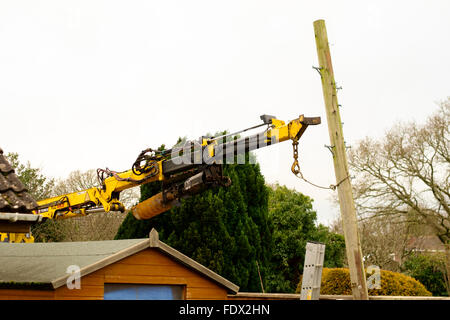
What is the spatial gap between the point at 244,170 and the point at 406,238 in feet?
43.7

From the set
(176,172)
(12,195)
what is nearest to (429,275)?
(176,172)

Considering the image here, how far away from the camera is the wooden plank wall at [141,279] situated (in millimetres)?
→ 9461

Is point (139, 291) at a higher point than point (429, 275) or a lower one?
lower

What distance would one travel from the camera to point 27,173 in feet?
88.3

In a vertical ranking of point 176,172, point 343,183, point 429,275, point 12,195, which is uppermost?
point 176,172

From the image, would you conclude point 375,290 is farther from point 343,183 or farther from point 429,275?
point 429,275

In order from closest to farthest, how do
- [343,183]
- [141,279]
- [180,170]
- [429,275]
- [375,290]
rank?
[141,279], [343,183], [180,170], [375,290], [429,275]

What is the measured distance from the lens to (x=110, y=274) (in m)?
9.90

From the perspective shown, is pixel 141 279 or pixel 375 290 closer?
pixel 141 279

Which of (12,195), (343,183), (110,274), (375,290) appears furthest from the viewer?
(375,290)

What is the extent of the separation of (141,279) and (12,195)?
3947mm
